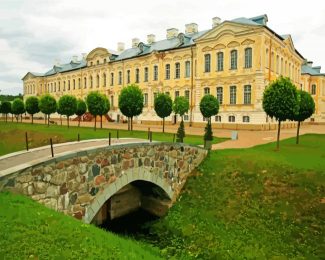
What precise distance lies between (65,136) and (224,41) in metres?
24.2

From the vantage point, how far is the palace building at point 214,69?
38.1m

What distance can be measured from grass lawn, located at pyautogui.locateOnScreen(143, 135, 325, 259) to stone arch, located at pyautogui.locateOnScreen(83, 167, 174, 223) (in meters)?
1.53

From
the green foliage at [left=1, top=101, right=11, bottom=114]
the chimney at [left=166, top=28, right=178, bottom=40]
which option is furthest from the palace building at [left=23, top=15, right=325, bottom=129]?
the green foliage at [left=1, top=101, right=11, bottom=114]

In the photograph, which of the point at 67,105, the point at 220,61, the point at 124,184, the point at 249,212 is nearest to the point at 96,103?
the point at 67,105

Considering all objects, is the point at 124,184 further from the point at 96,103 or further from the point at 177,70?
the point at 177,70

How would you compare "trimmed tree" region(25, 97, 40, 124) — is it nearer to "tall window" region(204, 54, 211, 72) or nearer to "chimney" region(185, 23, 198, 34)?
"tall window" region(204, 54, 211, 72)

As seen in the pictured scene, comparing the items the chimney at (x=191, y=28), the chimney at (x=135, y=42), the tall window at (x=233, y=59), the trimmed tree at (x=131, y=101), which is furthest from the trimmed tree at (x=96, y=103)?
the chimney at (x=135, y=42)

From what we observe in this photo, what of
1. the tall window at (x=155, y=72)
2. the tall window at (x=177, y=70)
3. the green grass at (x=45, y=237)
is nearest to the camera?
the green grass at (x=45, y=237)

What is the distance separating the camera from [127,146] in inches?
498

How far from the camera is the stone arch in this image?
436 inches

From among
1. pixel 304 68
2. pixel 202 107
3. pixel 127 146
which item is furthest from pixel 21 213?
pixel 304 68

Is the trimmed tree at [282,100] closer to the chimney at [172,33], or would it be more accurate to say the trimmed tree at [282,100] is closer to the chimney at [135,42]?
the chimney at [172,33]

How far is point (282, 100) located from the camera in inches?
816

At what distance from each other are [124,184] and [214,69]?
31940mm
